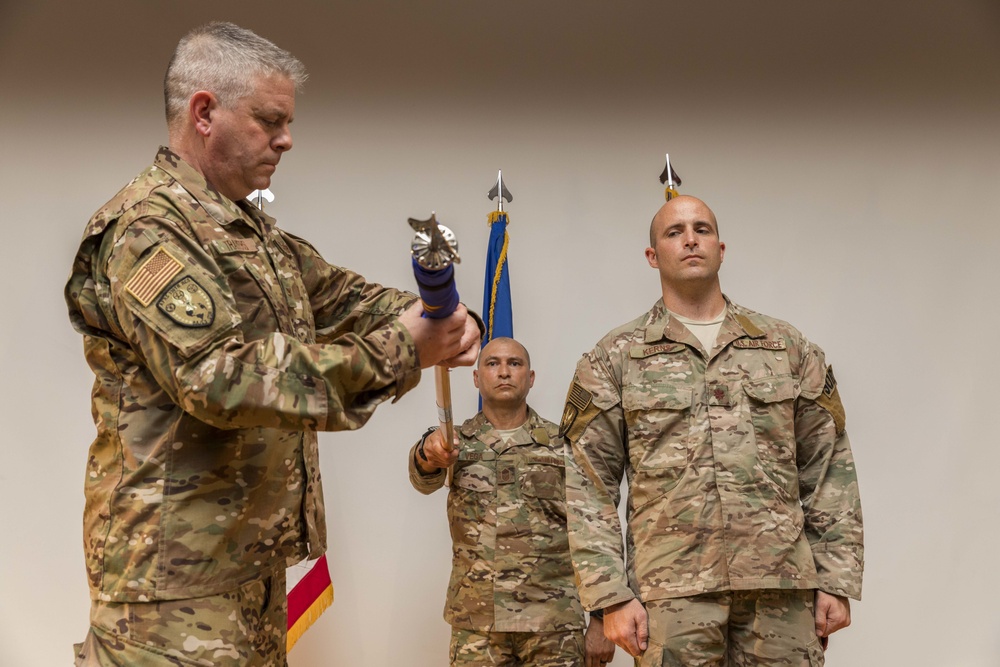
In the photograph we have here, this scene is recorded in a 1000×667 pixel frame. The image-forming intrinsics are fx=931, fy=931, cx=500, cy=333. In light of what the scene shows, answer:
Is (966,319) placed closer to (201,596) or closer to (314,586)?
(314,586)

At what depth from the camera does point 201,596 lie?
1312 mm

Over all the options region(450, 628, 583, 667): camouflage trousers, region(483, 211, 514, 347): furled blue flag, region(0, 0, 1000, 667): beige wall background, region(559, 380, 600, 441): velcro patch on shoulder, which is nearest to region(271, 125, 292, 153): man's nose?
region(559, 380, 600, 441): velcro patch on shoulder

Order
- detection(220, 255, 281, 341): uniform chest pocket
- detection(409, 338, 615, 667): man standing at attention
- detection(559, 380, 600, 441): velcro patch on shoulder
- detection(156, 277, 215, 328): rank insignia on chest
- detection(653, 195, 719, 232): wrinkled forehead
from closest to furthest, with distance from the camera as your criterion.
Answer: detection(156, 277, 215, 328): rank insignia on chest < detection(220, 255, 281, 341): uniform chest pocket < detection(559, 380, 600, 441): velcro patch on shoulder < detection(653, 195, 719, 232): wrinkled forehead < detection(409, 338, 615, 667): man standing at attention

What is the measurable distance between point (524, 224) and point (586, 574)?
2116 mm

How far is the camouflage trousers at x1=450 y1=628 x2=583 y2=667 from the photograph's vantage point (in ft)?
9.68

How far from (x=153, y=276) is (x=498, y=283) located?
8.14 ft

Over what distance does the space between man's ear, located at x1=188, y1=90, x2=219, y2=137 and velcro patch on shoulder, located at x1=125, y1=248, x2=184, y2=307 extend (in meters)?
0.33

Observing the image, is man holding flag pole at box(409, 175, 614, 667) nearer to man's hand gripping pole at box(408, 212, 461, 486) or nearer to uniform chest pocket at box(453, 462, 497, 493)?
uniform chest pocket at box(453, 462, 497, 493)

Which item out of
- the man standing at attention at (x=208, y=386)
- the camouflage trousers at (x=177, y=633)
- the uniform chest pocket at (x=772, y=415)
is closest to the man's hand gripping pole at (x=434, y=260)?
the man standing at attention at (x=208, y=386)

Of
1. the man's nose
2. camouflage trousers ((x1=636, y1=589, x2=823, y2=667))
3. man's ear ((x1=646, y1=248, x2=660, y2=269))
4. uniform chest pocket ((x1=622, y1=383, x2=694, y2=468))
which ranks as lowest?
camouflage trousers ((x1=636, y1=589, x2=823, y2=667))

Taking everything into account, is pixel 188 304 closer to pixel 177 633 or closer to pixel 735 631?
pixel 177 633

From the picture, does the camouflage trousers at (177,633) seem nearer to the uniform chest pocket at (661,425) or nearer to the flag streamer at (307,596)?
the uniform chest pocket at (661,425)

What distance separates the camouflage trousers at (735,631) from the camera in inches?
83.0

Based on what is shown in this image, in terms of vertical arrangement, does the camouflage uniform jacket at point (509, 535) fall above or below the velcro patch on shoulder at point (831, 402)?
below
